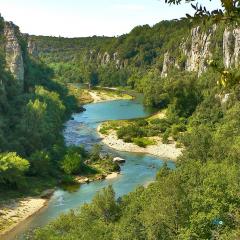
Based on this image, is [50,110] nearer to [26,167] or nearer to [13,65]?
[13,65]

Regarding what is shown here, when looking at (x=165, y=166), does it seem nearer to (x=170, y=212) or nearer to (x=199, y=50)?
(x=170, y=212)

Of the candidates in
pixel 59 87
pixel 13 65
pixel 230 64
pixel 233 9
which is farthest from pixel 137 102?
pixel 233 9

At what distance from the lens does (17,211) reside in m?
49.0

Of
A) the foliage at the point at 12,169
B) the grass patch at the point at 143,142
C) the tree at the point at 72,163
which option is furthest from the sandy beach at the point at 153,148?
the foliage at the point at 12,169

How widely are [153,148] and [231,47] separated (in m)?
47.2

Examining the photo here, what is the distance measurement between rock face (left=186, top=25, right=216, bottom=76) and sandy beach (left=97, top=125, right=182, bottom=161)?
174 feet

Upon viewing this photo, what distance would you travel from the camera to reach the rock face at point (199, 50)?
136962 mm

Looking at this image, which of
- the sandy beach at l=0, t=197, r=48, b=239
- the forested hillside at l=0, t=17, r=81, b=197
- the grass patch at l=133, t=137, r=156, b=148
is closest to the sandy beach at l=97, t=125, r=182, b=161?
the grass patch at l=133, t=137, r=156, b=148

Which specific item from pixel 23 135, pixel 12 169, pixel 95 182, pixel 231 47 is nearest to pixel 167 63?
pixel 231 47

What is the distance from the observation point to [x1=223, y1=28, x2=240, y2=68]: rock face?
111812 millimetres

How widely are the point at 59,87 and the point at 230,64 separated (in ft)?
143

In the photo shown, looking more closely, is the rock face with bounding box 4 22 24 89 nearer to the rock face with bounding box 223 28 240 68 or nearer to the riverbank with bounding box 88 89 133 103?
the rock face with bounding box 223 28 240 68

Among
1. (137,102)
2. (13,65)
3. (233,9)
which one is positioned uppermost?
(233,9)

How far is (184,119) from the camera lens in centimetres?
10150
